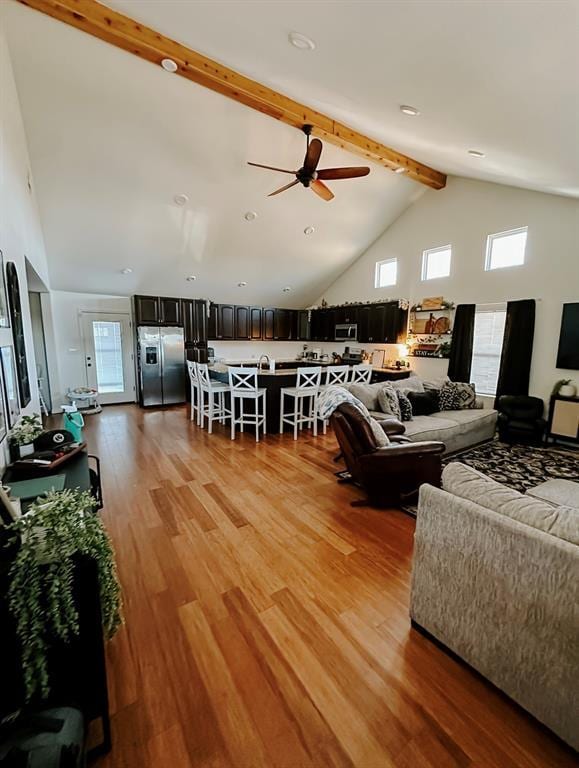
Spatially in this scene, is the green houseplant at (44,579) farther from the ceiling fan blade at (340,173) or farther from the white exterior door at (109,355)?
the white exterior door at (109,355)

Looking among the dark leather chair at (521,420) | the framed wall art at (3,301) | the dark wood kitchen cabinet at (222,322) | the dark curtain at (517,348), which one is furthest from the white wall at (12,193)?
the dark curtain at (517,348)

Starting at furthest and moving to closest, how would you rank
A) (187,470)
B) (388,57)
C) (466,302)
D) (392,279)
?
1. (392,279)
2. (466,302)
3. (187,470)
4. (388,57)

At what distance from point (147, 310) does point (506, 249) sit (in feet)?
22.9

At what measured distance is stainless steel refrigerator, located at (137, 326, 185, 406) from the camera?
6.96 meters

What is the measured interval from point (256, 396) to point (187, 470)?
158 cm

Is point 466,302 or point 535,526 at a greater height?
point 466,302

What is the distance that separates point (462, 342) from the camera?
6148 mm

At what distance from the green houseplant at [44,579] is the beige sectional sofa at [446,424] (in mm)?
3390

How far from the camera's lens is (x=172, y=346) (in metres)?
7.28

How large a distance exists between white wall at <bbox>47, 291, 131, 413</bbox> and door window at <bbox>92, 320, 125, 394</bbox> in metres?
0.28

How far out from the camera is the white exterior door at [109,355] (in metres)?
7.07

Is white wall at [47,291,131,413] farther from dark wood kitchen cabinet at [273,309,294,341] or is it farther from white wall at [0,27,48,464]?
dark wood kitchen cabinet at [273,309,294,341]

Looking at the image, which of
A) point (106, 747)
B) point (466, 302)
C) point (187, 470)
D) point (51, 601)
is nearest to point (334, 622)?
point (106, 747)

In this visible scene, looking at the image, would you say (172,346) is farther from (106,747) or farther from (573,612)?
(573,612)
